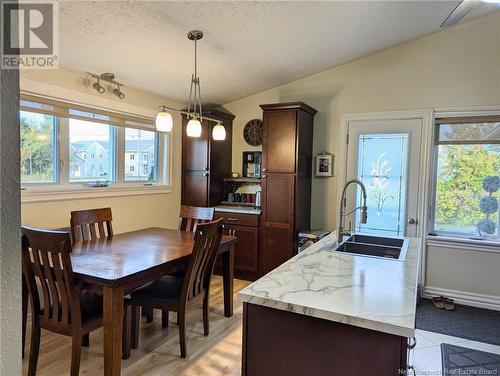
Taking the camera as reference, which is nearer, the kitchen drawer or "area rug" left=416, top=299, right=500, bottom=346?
"area rug" left=416, top=299, right=500, bottom=346

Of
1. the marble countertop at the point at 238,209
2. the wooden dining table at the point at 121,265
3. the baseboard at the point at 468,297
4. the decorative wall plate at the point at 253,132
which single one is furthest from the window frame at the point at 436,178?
the wooden dining table at the point at 121,265

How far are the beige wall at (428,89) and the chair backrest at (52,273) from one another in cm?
298

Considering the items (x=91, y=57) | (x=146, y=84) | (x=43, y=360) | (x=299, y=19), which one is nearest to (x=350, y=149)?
(x=299, y=19)

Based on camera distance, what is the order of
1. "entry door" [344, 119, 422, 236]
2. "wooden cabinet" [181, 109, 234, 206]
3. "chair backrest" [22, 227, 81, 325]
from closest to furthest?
"chair backrest" [22, 227, 81, 325]
"entry door" [344, 119, 422, 236]
"wooden cabinet" [181, 109, 234, 206]

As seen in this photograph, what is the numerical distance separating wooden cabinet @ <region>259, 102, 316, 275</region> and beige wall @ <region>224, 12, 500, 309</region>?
0.92 feet

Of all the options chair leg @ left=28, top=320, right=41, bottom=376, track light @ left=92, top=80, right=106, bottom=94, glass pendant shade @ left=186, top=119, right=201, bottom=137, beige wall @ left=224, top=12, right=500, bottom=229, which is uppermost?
beige wall @ left=224, top=12, right=500, bottom=229

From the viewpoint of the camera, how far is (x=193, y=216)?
11.0 feet

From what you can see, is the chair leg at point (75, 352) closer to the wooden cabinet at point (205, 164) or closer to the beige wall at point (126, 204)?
the beige wall at point (126, 204)

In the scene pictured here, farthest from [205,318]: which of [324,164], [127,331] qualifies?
[324,164]

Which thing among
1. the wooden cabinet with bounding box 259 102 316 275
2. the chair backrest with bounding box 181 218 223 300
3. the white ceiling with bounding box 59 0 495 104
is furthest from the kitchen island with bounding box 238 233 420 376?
the wooden cabinet with bounding box 259 102 316 275

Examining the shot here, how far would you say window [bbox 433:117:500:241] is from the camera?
3.38m

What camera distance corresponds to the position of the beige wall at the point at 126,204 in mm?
2811

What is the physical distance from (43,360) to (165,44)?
8.39ft

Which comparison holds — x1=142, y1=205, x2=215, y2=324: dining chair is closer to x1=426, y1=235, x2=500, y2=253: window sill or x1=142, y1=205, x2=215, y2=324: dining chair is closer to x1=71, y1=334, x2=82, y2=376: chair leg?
x1=71, y1=334, x2=82, y2=376: chair leg
